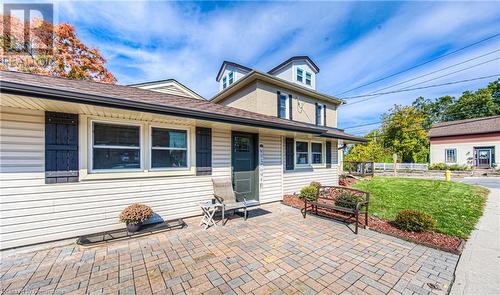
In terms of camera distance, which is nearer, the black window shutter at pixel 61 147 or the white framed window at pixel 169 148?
the black window shutter at pixel 61 147

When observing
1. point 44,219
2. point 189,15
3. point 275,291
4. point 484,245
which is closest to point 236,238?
point 275,291

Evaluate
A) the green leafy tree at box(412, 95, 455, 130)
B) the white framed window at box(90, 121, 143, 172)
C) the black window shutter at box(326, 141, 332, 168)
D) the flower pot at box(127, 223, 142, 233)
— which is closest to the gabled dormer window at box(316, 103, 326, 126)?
the black window shutter at box(326, 141, 332, 168)

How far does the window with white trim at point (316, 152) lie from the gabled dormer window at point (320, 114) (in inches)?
101

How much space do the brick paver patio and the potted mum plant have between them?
332mm

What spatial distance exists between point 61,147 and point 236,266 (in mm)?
4130

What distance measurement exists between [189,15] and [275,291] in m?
8.92

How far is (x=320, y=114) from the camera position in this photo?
480 inches

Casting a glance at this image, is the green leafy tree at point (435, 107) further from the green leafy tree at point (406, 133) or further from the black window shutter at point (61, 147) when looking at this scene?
the black window shutter at point (61, 147)

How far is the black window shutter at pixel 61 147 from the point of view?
387 cm

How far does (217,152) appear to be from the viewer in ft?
19.9

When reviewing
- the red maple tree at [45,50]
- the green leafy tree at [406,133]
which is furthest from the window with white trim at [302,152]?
the green leafy tree at [406,133]

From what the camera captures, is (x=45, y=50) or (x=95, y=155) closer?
(x=95, y=155)

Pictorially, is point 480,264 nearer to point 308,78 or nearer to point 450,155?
point 308,78

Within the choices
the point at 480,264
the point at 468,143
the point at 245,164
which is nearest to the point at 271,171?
the point at 245,164
